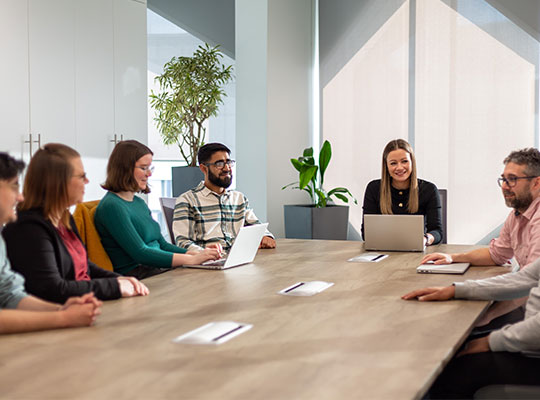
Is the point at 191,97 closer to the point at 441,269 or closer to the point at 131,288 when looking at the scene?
the point at 441,269

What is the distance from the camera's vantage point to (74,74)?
4.96 meters

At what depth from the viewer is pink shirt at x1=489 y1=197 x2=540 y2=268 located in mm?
2564

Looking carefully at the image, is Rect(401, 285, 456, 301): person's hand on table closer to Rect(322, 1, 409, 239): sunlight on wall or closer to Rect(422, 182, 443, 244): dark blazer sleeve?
Rect(422, 182, 443, 244): dark blazer sleeve

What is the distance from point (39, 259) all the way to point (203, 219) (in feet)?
5.10

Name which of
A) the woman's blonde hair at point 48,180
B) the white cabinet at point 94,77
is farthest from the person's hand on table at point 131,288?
the white cabinet at point 94,77

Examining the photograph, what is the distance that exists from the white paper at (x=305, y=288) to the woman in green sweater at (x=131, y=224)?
2.02 feet

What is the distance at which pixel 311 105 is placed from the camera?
7.04m

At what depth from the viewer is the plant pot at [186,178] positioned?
20.5ft

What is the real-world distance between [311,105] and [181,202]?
3.83 metres

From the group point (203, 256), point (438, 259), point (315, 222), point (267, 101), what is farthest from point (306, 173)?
point (203, 256)

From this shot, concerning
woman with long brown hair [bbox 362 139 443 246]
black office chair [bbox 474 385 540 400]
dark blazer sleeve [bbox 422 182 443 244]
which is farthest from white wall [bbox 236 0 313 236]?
black office chair [bbox 474 385 540 400]

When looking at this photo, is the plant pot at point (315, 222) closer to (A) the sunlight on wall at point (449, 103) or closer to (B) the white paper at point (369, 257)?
(A) the sunlight on wall at point (449, 103)

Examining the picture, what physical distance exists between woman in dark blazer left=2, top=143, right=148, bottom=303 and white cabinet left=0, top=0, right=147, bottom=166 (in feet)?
8.49

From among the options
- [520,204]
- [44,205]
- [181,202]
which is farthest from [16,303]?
[520,204]
